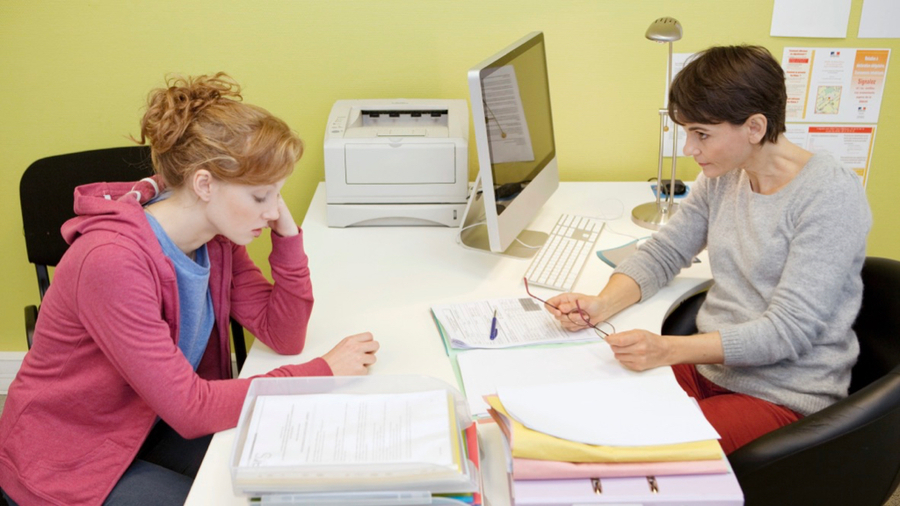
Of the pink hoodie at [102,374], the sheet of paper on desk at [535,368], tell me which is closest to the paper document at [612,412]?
the sheet of paper on desk at [535,368]

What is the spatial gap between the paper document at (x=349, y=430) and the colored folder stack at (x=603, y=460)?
0.34ft

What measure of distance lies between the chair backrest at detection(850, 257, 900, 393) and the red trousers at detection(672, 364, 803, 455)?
204 mm

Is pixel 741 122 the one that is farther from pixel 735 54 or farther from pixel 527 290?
pixel 527 290

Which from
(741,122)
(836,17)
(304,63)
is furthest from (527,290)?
(836,17)

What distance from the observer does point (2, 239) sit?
2.42 meters

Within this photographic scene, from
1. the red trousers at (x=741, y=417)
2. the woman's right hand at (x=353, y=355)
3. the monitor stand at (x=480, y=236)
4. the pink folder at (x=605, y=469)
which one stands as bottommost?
the red trousers at (x=741, y=417)

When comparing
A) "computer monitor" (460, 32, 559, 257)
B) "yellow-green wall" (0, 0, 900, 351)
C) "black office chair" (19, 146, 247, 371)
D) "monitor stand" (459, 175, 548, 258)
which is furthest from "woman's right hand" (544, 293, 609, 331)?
"yellow-green wall" (0, 0, 900, 351)

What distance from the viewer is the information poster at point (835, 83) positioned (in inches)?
87.2

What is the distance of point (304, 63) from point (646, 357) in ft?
4.57

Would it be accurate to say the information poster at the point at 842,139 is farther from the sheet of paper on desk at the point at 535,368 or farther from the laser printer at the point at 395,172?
the sheet of paper on desk at the point at 535,368

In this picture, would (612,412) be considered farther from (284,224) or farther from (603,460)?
(284,224)

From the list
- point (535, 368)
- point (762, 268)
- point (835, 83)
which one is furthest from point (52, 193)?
point (835, 83)

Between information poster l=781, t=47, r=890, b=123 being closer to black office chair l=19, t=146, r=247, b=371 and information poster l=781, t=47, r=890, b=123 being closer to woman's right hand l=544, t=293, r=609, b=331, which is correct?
woman's right hand l=544, t=293, r=609, b=331

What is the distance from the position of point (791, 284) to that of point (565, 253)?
Answer: 1.87ft
